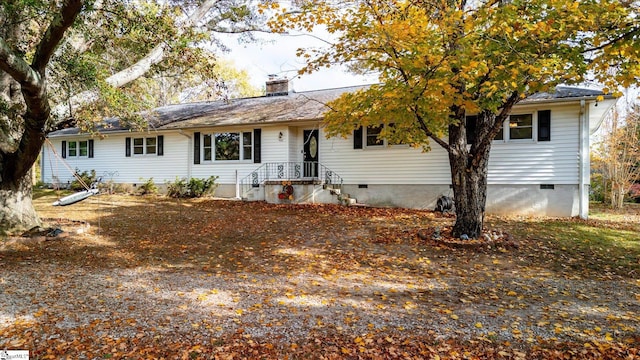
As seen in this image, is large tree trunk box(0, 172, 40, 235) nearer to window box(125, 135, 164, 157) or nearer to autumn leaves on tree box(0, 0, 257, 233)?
autumn leaves on tree box(0, 0, 257, 233)

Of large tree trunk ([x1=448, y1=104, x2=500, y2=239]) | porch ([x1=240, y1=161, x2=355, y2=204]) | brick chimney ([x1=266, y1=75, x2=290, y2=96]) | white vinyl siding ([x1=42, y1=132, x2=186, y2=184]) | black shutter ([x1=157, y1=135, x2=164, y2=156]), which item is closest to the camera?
large tree trunk ([x1=448, y1=104, x2=500, y2=239])

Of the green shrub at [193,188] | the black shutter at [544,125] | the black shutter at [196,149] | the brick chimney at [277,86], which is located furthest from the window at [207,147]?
the black shutter at [544,125]

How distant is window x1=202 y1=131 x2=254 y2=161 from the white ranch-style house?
0.04m

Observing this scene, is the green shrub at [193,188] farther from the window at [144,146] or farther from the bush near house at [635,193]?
the bush near house at [635,193]

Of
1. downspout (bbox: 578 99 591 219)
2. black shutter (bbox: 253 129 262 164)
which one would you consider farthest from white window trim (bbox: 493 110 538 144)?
black shutter (bbox: 253 129 262 164)

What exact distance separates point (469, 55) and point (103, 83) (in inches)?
291

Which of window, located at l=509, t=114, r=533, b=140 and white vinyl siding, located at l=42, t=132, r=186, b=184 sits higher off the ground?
window, located at l=509, t=114, r=533, b=140

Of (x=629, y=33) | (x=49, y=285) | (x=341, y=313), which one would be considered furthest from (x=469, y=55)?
(x=49, y=285)

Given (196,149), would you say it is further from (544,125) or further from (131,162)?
(544,125)

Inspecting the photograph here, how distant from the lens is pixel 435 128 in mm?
8078

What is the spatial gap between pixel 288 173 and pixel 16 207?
28.5 feet

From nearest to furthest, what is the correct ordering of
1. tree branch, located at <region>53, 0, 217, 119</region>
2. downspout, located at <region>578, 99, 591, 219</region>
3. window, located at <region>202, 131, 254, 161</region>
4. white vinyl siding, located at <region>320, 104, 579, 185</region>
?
tree branch, located at <region>53, 0, 217, 119</region>
downspout, located at <region>578, 99, 591, 219</region>
white vinyl siding, located at <region>320, 104, 579, 185</region>
window, located at <region>202, 131, 254, 161</region>

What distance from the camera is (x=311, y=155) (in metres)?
14.5

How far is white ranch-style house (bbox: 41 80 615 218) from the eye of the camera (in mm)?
10938
